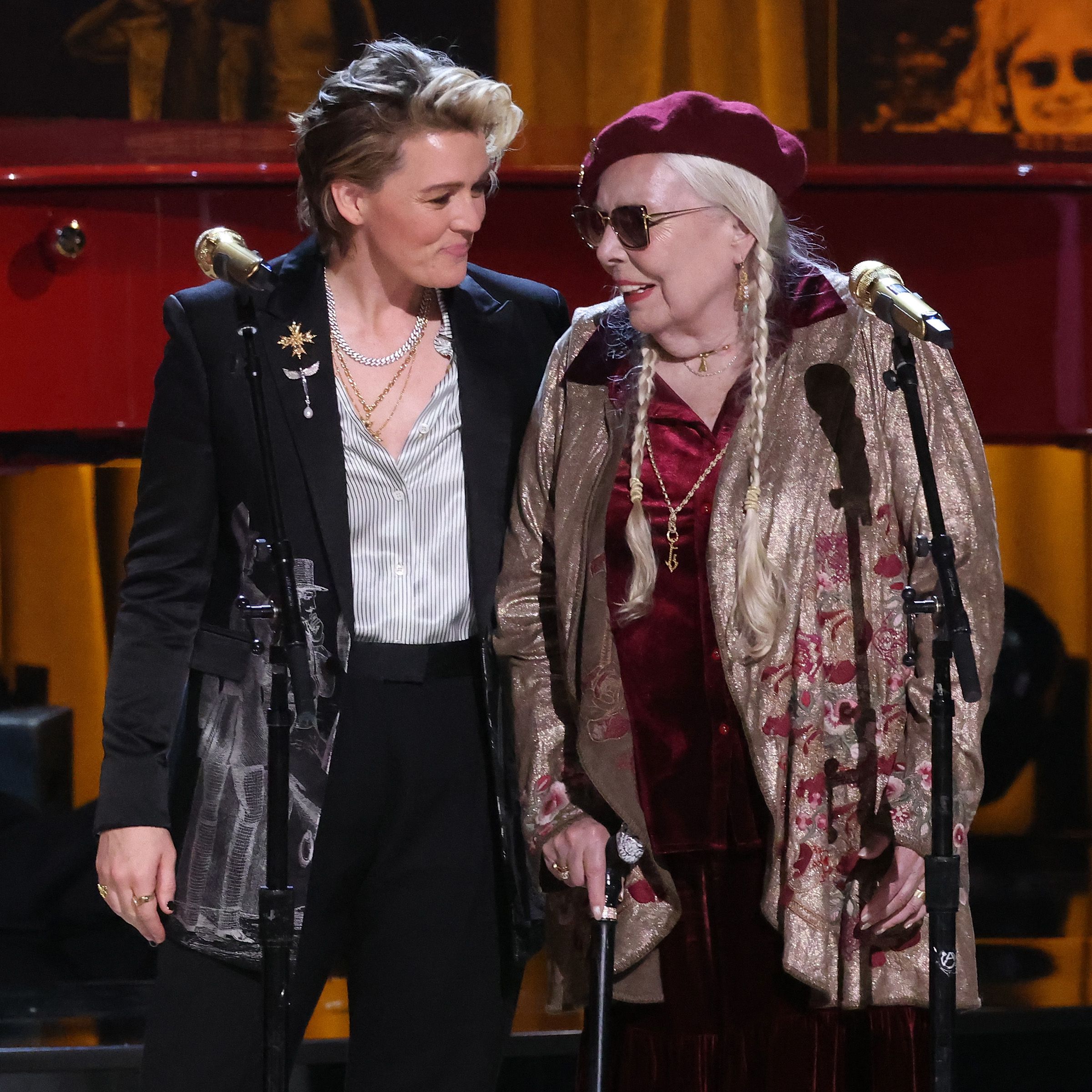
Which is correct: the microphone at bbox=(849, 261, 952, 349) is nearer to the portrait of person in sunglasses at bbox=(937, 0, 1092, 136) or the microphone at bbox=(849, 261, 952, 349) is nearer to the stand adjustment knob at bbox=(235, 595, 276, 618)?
the stand adjustment knob at bbox=(235, 595, 276, 618)

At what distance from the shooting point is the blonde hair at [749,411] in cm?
187

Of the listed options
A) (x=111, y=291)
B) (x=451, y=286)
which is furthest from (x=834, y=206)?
(x=111, y=291)

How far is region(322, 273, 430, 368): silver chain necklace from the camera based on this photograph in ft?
6.93

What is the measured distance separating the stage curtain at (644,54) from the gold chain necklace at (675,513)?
76.7 inches

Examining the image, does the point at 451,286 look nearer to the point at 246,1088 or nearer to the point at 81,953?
the point at 246,1088

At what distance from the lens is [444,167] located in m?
2.07

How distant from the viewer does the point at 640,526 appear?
1.92m

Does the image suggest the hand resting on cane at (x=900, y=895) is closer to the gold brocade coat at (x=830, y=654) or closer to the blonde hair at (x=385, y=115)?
the gold brocade coat at (x=830, y=654)

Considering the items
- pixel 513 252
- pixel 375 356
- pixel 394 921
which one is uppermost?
pixel 513 252

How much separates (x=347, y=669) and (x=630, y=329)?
2.05ft

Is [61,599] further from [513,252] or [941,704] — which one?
[941,704]

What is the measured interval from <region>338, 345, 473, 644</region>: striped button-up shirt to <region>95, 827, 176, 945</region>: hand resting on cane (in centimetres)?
42

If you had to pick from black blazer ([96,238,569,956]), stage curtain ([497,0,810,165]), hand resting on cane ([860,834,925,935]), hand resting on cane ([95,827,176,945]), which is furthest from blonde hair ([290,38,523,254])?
stage curtain ([497,0,810,165])

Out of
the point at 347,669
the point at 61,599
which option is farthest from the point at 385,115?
the point at 61,599
